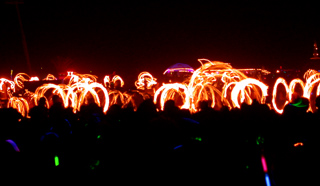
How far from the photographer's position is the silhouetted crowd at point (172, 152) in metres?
4.08

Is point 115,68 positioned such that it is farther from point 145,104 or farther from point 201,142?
point 201,142

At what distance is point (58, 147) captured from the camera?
462 centimetres

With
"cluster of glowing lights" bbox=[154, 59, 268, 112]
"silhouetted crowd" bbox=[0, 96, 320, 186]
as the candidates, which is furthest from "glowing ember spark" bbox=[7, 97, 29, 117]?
"silhouetted crowd" bbox=[0, 96, 320, 186]

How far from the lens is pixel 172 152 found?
4.04 metres

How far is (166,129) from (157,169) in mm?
515

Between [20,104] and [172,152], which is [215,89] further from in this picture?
[172,152]

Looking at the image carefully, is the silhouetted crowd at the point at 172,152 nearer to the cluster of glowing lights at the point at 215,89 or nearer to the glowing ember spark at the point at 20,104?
the cluster of glowing lights at the point at 215,89

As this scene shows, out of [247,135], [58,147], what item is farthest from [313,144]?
[58,147]

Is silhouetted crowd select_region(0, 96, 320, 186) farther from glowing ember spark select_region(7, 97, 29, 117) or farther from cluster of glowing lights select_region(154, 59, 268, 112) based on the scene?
glowing ember spark select_region(7, 97, 29, 117)

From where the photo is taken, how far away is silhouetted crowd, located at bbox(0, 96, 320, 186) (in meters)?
4.08

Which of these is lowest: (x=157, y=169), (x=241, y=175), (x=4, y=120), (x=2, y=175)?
(x=241, y=175)

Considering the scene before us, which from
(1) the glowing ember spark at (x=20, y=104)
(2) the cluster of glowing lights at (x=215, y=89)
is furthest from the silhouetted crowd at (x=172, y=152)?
(1) the glowing ember spark at (x=20, y=104)

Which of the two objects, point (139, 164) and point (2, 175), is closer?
point (2, 175)

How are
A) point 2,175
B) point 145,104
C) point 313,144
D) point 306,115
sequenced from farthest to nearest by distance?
point 145,104
point 306,115
point 313,144
point 2,175
